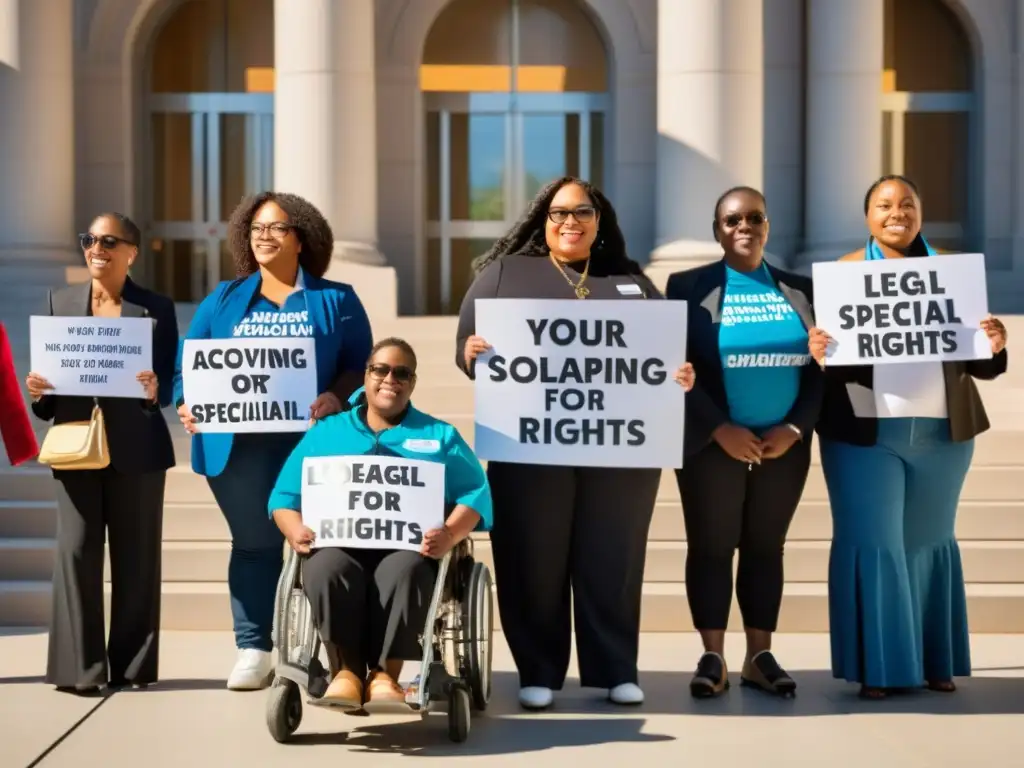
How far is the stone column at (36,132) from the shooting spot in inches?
650

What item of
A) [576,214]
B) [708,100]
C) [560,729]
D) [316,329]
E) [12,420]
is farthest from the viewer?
[708,100]

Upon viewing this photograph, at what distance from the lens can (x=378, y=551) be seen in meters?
6.45

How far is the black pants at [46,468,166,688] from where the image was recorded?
23.4ft

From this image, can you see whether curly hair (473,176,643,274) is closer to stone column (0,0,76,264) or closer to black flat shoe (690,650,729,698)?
black flat shoe (690,650,729,698)

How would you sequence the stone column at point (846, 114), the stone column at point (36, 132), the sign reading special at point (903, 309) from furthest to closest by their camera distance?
the stone column at point (846, 114) → the stone column at point (36, 132) → the sign reading special at point (903, 309)

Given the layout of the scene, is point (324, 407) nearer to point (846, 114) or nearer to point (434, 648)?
point (434, 648)

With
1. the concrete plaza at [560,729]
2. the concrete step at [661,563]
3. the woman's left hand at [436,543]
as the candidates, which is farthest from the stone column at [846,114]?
the woman's left hand at [436,543]

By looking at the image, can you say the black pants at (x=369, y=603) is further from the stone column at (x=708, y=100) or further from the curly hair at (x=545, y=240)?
the stone column at (x=708, y=100)

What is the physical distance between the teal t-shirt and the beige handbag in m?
2.72

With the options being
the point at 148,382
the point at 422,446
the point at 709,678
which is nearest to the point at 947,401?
the point at 709,678

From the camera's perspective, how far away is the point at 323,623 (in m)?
6.18

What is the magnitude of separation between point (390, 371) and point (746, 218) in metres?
1.71

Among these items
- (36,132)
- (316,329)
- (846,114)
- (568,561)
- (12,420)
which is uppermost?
(846,114)

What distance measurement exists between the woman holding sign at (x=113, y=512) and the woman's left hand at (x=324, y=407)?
791 mm
